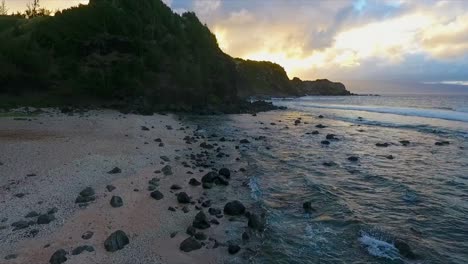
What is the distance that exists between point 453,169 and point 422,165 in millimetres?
1875

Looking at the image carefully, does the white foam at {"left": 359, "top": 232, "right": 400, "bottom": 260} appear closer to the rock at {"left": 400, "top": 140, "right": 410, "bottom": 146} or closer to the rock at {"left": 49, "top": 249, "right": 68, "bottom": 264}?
the rock at {"left": 49, "top": 249, "right": 68, "bottom": 264}

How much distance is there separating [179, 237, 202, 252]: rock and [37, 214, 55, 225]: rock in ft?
14.3

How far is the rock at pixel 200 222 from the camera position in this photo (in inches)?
500

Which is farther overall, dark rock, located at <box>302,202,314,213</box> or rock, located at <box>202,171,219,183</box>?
rock, located at <box>202,171,219,183</box>

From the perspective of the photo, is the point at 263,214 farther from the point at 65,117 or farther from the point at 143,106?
the point at 143,106

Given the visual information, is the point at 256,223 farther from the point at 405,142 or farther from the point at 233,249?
the point at 405,142

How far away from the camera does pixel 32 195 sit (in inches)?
526

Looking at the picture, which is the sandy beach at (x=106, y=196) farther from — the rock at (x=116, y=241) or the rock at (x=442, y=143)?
the rock at (x=442, y=143)

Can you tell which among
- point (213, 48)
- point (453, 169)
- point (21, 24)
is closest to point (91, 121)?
point (453, 169)

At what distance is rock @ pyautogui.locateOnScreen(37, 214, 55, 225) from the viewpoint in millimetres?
11477

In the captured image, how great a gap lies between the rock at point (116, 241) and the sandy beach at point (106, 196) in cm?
20

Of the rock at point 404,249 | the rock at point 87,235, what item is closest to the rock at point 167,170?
the rock at point 87,235

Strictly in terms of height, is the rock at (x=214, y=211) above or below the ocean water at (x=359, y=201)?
above

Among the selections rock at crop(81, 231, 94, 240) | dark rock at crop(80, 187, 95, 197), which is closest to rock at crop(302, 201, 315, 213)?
rock at crop(81, 231, 94, 240)
